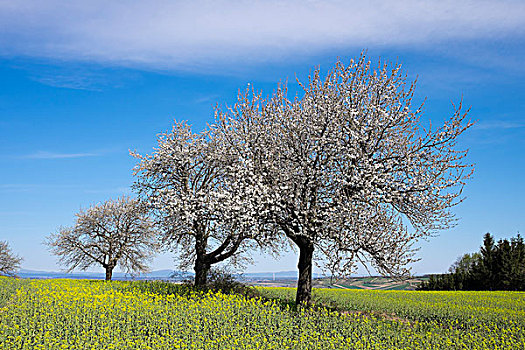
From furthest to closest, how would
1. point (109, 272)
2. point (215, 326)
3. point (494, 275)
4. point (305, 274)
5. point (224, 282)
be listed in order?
1. point (494, 275)
2. point (109, 272)
3. point (224, 282)
4. point (305, 274)
5. point (215, 326)

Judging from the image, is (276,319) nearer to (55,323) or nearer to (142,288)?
(55,323)

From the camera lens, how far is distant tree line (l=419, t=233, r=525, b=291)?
45.5m

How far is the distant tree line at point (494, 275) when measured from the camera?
45.5m

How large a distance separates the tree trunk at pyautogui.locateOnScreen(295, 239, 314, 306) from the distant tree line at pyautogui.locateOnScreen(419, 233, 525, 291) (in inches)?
1285

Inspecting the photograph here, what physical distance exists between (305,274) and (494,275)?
37.0m

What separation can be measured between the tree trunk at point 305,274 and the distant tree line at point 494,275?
1285 inches

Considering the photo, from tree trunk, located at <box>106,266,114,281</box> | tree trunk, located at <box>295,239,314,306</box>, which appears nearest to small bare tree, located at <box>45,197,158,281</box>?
tree trunk, located at <box>106,266,114,281</box>

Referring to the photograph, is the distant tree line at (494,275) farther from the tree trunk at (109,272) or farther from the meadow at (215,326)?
the tree trunk at (109,272)

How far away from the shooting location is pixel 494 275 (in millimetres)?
46844

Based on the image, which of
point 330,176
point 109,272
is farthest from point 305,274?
point 109,272

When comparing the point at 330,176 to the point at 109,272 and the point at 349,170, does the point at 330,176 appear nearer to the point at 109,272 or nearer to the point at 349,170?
the point at 349,170

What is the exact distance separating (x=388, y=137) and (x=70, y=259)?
28.8 meters

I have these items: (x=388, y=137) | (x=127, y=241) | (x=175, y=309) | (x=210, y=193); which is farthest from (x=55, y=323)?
(x=127, y=241)

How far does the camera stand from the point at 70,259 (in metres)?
35.2
